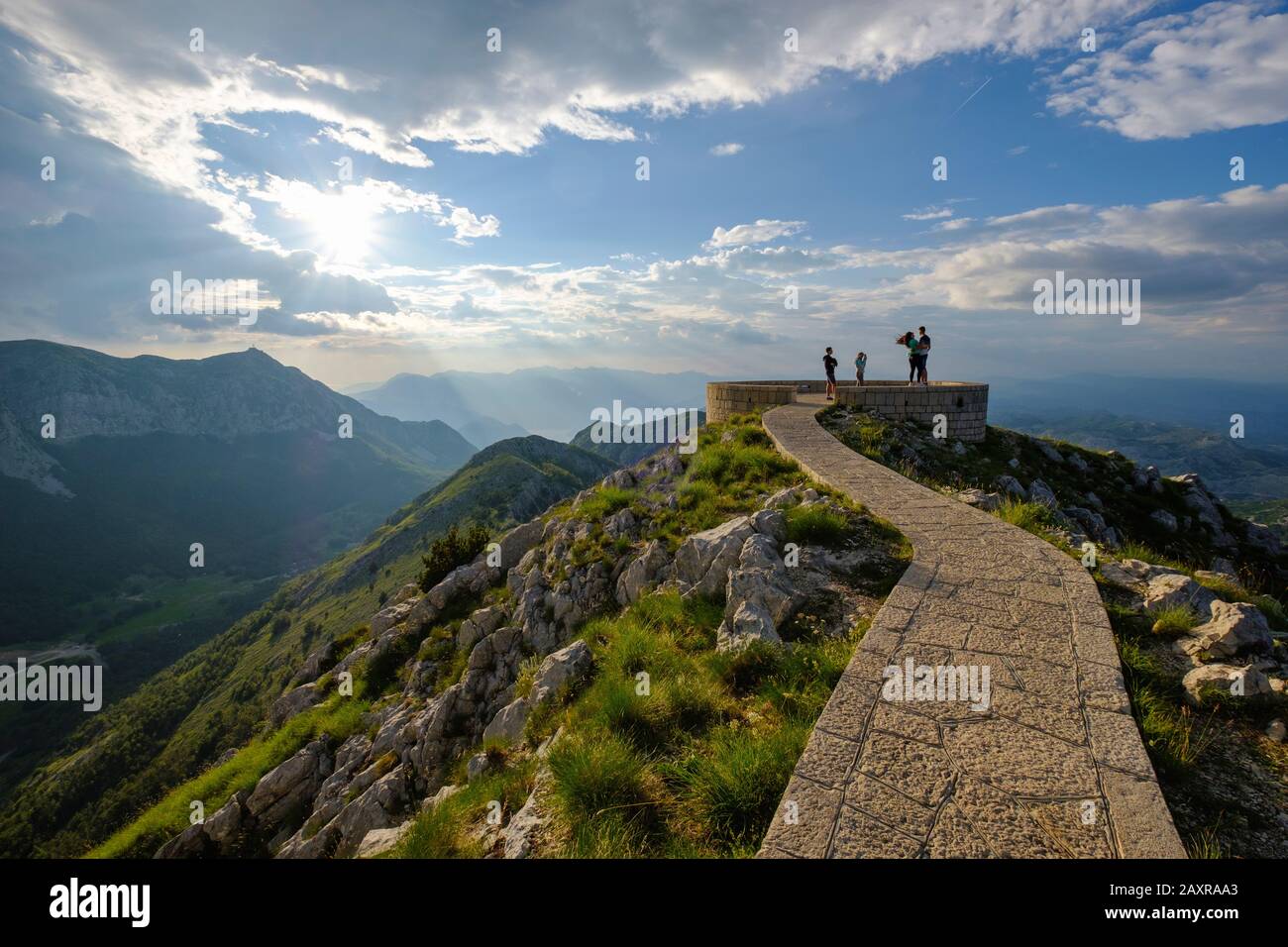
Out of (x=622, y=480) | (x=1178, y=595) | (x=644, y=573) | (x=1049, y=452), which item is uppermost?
(x=1049, y=452)

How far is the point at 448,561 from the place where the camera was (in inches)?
859

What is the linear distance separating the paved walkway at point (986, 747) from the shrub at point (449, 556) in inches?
702

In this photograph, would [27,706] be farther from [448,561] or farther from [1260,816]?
[1260,816]

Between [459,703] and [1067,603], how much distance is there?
449 inches

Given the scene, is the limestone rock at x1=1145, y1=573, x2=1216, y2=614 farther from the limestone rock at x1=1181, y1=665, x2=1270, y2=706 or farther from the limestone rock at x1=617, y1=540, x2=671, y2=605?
the limestone rock at x1=617, y1=540, x2=671, y2=605

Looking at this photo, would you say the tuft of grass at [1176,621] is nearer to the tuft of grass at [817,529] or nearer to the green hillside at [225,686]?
the tuft of grass at [817,529]

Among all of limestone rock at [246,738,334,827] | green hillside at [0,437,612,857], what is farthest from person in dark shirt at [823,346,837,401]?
green hillside at [0,437,612,857]

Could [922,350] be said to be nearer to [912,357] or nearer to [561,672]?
[912,357]

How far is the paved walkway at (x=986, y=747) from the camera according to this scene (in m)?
3.76

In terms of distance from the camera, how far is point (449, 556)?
72.2 feet

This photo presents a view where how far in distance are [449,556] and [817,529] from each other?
16.9 m

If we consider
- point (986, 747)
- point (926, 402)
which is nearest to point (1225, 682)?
point (986, 747)

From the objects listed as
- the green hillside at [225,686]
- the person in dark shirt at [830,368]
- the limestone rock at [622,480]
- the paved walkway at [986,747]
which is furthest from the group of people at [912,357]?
the green hillside at [225,686]
